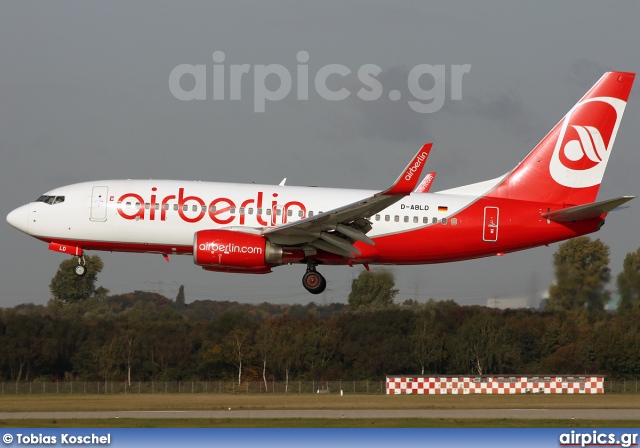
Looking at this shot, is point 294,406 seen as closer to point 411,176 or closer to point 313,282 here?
Result: point 313,282

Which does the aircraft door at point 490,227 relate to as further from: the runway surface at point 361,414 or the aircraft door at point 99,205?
the aircraft door at point 99,205

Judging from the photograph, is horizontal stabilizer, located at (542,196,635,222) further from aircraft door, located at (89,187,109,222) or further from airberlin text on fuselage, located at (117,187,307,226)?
aircraft door, located at (89,187,109,222)

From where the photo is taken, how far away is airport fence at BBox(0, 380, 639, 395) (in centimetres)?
5131

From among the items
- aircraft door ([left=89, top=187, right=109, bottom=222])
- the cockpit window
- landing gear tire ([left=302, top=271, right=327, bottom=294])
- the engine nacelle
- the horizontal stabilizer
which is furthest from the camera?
the cockpit window

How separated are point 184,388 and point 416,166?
83.4 ft

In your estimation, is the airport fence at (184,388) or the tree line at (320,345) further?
the tree line at (320,345)

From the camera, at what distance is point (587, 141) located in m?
39.8

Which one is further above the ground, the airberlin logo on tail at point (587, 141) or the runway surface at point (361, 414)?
the airberlin logo on tail at point (587, 141)

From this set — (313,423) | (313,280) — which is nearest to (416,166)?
(313,280)

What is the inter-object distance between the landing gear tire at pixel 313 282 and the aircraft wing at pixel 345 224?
1.08 meters

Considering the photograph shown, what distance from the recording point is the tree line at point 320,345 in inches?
2411

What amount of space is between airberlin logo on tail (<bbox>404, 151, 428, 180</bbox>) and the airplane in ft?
9.08

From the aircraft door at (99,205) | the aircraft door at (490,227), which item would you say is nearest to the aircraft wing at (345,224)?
the aircraft door at (490,227)

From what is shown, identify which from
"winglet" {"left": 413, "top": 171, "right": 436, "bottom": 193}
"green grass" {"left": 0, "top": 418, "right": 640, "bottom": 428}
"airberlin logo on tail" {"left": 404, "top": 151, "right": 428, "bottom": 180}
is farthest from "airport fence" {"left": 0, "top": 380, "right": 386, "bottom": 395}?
"airberlin logo on tail" {"left": 404, "top": 151, "right": 428, "bottom": 180}
